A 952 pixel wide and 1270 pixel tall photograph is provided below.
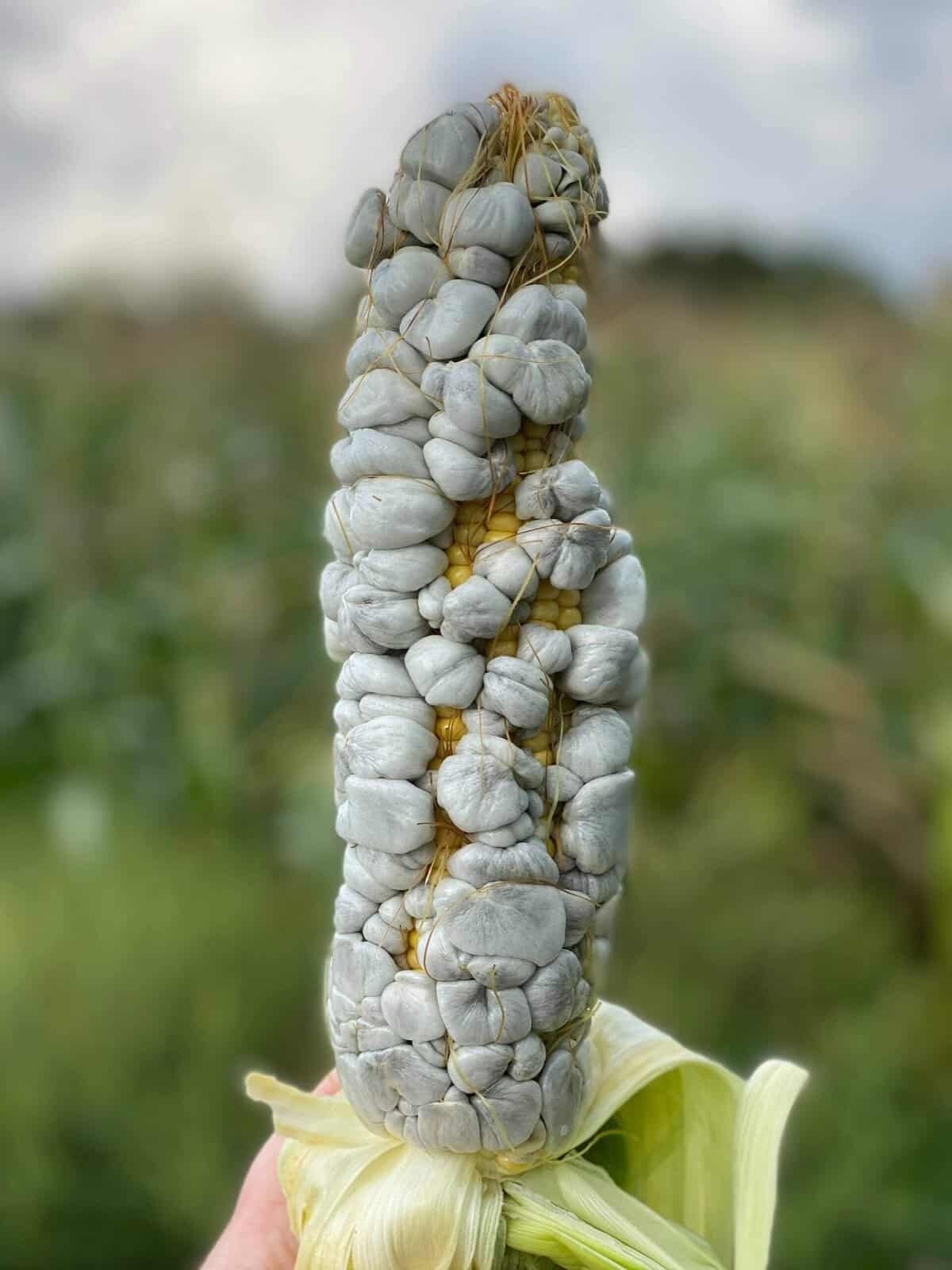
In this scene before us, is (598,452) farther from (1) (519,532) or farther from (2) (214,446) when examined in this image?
(1) (519,532)

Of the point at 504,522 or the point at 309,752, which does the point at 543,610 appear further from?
the point at 309,752

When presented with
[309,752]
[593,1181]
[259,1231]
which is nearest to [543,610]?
[593,1181]

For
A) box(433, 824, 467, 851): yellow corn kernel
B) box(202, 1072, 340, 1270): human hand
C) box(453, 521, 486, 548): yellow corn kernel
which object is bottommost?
box(202, 1072, 340, 1270): human hand

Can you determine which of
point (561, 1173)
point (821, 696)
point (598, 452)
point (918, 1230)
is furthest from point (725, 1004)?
point (561, 1173)

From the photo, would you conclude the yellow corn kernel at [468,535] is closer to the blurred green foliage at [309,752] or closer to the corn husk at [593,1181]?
the corn husk at [593,1181]

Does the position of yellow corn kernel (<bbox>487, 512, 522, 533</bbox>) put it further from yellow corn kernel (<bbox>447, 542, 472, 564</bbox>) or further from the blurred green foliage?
the blurred green foliage

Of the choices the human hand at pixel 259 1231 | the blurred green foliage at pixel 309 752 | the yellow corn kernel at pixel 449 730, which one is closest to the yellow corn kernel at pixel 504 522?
the yellow corn kernel at pixel 449 730

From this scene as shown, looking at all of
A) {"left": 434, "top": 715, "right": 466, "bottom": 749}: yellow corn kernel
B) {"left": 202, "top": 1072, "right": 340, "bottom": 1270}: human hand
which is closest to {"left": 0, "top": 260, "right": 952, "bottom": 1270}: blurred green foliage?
{"left": 202, "top": 1072, "right": 340, "bottom": 1270}: human hand
